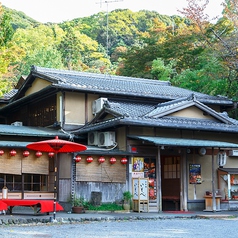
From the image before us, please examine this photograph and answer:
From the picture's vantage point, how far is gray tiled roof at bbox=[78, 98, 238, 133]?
1870 centimetres

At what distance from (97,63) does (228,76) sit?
32.8m

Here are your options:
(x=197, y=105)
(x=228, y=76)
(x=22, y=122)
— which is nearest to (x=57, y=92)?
(x=22, y=122)

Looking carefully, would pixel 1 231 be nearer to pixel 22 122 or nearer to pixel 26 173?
pixel 26 173

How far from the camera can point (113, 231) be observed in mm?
11836

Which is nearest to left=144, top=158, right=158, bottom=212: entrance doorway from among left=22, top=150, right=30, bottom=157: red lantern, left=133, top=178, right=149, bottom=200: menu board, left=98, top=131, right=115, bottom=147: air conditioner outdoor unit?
left=133, top=178, right=149, bottom=200: menu board

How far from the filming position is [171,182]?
842 inches

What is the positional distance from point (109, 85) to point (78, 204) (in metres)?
8.11

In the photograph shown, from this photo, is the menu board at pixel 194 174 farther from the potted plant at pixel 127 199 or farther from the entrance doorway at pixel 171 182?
the potted plant at pixel 127 199

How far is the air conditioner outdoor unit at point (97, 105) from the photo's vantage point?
2178cm

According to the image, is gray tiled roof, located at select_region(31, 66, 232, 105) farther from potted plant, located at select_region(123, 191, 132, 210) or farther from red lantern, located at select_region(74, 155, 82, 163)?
potted plant, located at select_region(123, 191, 132, 210)

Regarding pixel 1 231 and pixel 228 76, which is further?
pixel 228 76

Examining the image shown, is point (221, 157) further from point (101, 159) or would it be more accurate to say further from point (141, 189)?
point (101, 159)

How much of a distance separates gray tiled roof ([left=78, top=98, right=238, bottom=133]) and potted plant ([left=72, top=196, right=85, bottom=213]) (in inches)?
129

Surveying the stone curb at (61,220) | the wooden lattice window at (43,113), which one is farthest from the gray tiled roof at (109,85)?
the stone curb at (61,220)
